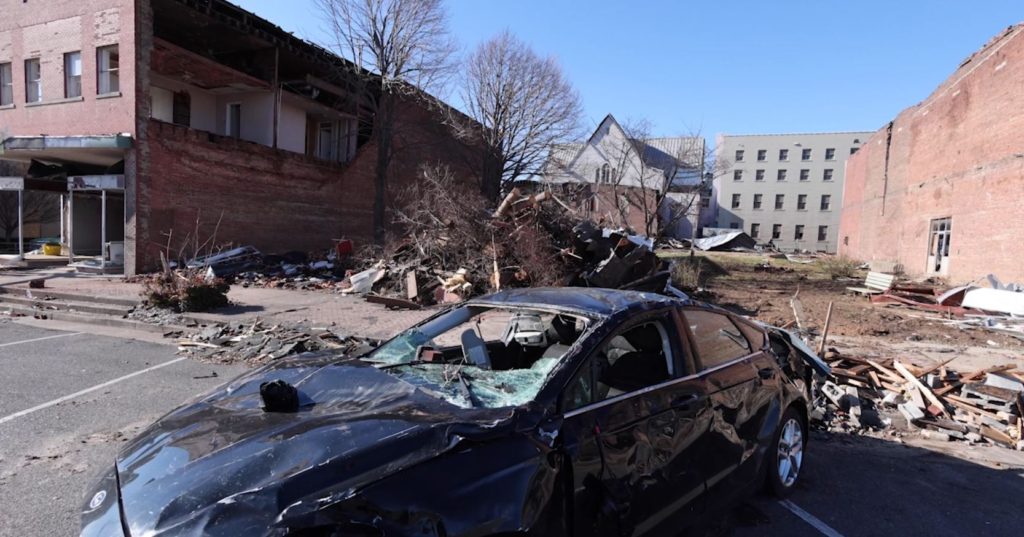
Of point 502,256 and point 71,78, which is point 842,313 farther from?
point 71,78

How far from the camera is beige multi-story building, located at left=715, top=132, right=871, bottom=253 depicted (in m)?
64.2

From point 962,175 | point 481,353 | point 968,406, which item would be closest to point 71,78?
point 481,353

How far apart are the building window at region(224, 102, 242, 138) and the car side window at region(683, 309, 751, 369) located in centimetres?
2492

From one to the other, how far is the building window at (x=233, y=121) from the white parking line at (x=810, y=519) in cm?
2551

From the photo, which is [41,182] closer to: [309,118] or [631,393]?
[309,118]

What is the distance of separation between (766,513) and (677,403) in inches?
56.0

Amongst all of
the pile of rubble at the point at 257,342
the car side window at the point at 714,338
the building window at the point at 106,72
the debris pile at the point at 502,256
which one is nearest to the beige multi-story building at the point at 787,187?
the debris pile at the point at 502,256

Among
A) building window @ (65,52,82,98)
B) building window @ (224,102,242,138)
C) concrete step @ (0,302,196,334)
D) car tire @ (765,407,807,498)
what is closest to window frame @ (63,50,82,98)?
building window @ (65,52,82,98)

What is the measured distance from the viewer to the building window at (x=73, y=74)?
18062 mm

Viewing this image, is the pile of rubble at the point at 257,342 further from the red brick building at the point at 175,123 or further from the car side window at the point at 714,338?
the red brick building at the point at 175,123

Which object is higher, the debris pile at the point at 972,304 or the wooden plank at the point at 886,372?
the debris pile at the point at 972,304

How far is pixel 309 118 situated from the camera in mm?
27094

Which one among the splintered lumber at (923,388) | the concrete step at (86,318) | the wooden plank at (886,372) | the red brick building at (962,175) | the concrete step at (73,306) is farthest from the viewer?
the red brick building at (962,175)

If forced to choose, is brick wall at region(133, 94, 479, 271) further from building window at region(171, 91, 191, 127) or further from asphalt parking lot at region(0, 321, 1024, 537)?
asphalt parking lot at region(0, 321, 1024, 537)
